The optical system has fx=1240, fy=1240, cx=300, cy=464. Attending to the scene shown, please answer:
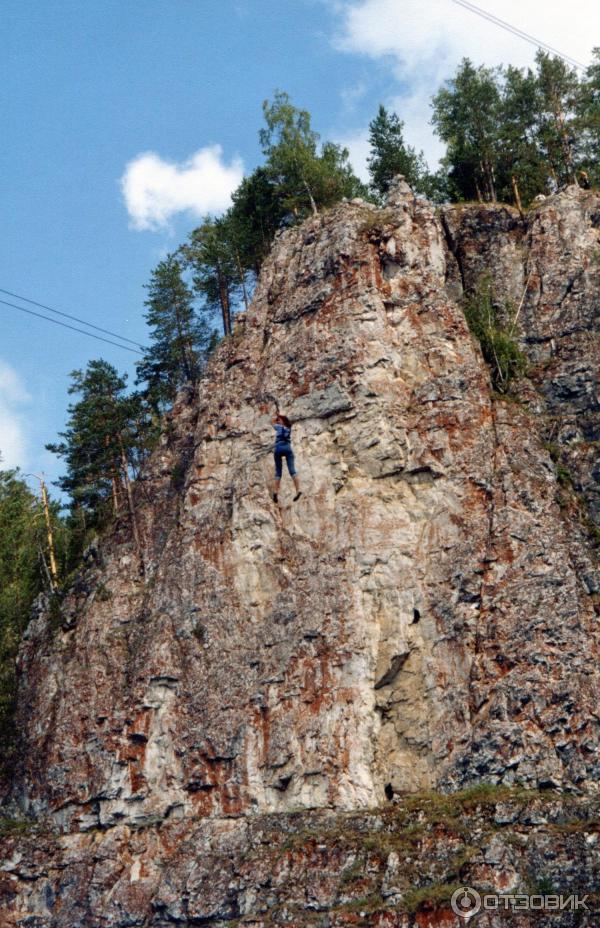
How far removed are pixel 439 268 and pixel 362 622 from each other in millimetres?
14389

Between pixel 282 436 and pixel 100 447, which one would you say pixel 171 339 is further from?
pixel 282 436

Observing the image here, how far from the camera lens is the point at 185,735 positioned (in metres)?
41.4

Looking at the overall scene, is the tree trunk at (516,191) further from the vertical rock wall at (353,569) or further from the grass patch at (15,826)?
the grass patch at (15,826)

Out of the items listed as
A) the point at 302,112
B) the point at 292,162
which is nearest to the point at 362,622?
the point at 292,162

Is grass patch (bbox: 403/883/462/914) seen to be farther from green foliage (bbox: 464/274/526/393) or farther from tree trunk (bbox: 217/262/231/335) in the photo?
tree trunk (bbox: 217/262/231/335)

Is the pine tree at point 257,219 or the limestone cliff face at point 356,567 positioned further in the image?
the pine tree at point 257,219

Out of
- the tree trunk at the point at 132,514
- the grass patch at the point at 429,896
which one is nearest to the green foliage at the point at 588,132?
the tree trunk at the point at 132,514

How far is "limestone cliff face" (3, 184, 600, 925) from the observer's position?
125ft

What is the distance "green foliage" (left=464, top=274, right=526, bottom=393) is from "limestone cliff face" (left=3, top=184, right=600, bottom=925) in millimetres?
797

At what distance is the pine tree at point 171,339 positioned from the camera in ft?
185

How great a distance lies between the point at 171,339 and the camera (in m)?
56.7

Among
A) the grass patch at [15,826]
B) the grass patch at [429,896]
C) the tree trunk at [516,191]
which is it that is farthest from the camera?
the tree trunk at [516,191]

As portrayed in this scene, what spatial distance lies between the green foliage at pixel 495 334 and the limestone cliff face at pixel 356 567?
80cm

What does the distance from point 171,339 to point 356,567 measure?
19.8 meters
